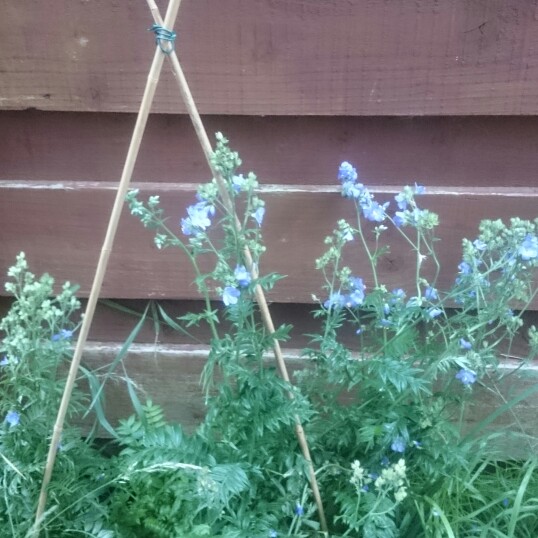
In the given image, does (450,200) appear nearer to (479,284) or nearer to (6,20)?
(479,284)

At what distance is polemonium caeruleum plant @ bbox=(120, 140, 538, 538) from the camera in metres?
1.25

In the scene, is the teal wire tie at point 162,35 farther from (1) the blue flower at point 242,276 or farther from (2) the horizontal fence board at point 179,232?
(2) the horizontal fence board at point 179,232

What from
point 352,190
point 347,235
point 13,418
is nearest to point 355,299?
point 347,235

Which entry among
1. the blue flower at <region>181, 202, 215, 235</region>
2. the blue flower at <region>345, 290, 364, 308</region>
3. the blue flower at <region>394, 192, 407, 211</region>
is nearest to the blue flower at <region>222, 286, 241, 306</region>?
the blue flower at <region>181, 202, 215, 235</region>

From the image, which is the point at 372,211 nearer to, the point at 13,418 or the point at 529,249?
the point at 529,249

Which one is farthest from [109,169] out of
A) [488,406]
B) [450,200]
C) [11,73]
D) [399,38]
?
[488,406]

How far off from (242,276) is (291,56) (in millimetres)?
633

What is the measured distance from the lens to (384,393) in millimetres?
1405

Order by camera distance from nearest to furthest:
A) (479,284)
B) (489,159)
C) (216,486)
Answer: (216,486), (479,284), (489,159)

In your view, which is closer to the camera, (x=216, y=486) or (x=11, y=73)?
(x=216, y=486)

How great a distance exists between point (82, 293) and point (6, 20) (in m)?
0.75

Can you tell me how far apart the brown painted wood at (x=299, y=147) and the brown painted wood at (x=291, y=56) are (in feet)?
0.18

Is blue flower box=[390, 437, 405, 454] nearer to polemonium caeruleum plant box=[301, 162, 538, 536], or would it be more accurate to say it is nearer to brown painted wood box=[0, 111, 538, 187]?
polemonium caeruleum plant box=[301, 162, 538, 536]

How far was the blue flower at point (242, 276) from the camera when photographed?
3.80 ft
